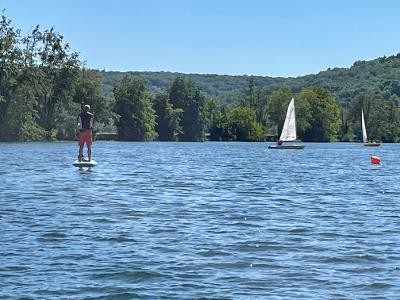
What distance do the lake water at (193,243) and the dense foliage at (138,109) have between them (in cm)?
8001

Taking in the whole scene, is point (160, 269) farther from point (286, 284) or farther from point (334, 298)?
point (334, 298)

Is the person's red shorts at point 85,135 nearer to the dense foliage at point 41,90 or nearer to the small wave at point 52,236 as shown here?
the small wave at point 52,236

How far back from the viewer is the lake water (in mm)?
11258

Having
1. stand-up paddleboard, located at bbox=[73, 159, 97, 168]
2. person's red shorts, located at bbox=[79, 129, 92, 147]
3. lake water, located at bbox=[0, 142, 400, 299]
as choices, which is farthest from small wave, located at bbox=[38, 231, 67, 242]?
stand-up paddleboard, located at bbox=[73, 159, 97, 168]

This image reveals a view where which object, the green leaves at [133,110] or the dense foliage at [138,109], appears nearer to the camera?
the dense foliage at [138,109]

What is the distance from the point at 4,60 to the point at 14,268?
94.6 metres

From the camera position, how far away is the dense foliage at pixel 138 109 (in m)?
104

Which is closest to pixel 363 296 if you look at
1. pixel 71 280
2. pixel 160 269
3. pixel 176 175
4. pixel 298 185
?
pixel 160 269

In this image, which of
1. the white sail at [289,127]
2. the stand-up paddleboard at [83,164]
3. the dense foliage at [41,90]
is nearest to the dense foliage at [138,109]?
the dense foliage at [41,90]

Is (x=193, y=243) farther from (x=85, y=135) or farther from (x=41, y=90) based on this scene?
(x=41, y=90)

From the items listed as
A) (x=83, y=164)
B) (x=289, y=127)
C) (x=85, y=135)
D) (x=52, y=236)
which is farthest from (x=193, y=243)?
(x=289, y=127)

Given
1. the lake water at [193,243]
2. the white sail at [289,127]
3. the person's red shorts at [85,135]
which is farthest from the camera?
the white sail at [289,127]

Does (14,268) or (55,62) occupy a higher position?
(55,62)

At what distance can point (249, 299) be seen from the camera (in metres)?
10.7
